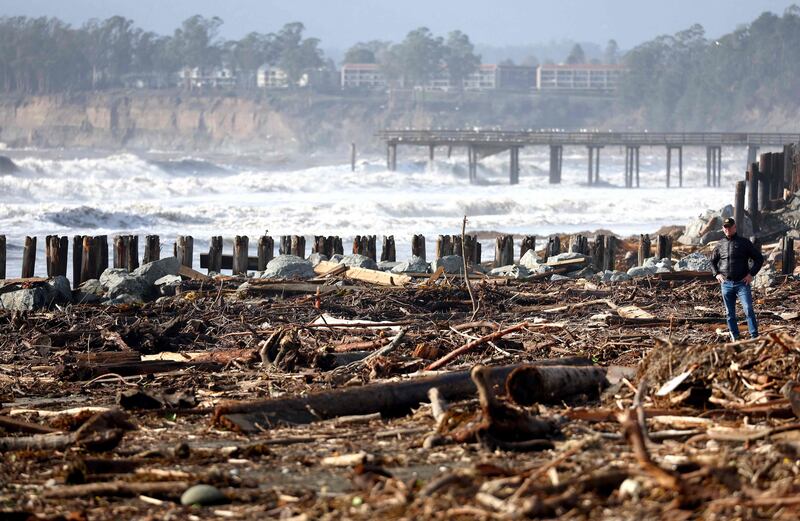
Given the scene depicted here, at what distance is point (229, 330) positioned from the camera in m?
12.3

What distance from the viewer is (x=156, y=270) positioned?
16.7m

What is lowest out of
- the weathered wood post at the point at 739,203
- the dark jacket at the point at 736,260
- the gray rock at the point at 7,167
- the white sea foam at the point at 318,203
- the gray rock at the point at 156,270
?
the white sea foam at the point at 318,203

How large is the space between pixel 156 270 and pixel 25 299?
6.45 feet

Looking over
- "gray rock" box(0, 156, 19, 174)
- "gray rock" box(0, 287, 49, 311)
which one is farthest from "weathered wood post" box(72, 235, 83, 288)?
"gray rock" box(0, 156, 19, 174)

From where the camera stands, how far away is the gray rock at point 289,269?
57.7 ft

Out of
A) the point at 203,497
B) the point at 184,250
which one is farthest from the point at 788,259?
the point at 203,497

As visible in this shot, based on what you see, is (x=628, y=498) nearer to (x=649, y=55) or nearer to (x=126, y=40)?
(x=649, y=55)

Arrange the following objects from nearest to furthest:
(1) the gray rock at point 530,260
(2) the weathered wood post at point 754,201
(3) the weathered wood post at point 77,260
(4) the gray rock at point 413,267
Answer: (4) the gray rock at point 413,267 → (3) the weathered wood post at point 77,260 → (1) the gray rock at point 530,260 → (2) the weathered wood post at point 754,201

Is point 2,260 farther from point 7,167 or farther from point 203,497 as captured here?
point 7,167

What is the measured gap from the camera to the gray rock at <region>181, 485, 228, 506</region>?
5871 mm

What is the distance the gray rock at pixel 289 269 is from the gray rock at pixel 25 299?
3320 millimetres

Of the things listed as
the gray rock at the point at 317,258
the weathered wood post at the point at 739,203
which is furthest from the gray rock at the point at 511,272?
the weathered wood post at the point at 739,203

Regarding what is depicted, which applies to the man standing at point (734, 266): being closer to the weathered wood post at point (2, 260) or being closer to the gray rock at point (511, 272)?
the gray rock at point (511, 272)

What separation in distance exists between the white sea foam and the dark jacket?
16.1 metres
